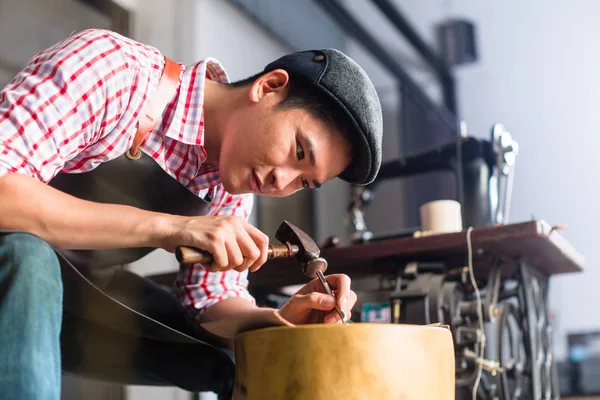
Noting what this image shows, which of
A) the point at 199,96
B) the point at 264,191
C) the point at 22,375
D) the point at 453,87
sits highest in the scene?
the point at 453,87

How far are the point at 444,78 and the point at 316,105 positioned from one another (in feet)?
9.12

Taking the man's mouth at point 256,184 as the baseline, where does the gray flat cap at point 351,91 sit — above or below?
above

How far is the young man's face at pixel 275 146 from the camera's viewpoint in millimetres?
1098

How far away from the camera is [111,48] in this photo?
1020 mm

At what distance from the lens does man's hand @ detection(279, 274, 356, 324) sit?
1069mm

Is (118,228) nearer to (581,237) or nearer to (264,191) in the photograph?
(264,191)

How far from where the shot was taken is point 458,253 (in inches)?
65.6

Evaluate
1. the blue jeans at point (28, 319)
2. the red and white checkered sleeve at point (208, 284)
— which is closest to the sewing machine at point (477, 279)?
the red and white checkered sleeve at point (208, 284)

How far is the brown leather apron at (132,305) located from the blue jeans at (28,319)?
228 mm

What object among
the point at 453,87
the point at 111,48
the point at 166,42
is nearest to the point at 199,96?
the point at 111,48

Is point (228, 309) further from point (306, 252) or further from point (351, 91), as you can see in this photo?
point (351, 91)

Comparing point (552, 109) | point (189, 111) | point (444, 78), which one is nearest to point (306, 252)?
point (189, 111)

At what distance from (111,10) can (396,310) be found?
1.68 metres

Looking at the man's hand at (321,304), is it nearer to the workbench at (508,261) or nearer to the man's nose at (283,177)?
the man's nose at (283,177)
